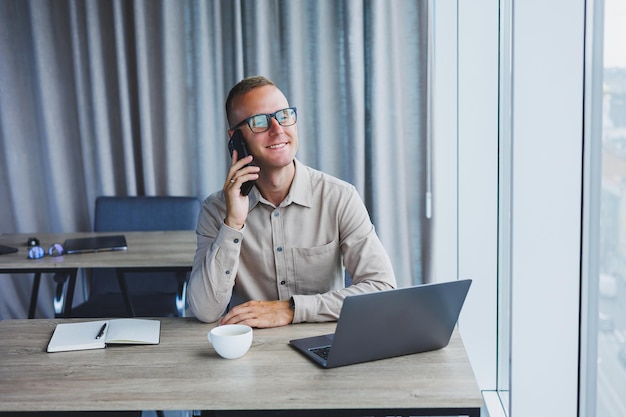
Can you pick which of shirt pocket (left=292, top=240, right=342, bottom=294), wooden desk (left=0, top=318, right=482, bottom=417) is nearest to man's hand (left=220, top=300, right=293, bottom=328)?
wooden desk (left=0, top=318, right=482, bottom=417)

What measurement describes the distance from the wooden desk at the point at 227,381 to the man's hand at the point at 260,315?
0.07m

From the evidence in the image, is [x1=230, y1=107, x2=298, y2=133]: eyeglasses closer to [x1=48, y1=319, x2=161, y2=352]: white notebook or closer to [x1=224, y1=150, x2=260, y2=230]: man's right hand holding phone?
[x1=224, y1=150, x2=260, y2=230]: man's right hand holding phone

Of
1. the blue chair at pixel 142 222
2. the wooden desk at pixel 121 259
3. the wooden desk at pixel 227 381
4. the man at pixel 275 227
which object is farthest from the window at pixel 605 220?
the blue chair at pixel 142 222

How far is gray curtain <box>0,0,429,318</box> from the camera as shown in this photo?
3.84 m

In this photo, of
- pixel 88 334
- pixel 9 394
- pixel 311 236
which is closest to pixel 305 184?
pixel 311 236

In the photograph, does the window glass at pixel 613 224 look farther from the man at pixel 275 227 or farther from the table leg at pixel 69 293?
the table leg at pixel 69 293

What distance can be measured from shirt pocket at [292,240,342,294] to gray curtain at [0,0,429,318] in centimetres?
170

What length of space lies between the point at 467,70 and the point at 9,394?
7.69 ft

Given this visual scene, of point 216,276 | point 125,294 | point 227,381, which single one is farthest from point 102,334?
point 125,294

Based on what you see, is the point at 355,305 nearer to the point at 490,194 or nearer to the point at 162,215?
the point at 490,194

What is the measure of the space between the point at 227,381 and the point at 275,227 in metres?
0.76

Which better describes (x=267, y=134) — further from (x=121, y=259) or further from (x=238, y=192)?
(x=121, y=259)

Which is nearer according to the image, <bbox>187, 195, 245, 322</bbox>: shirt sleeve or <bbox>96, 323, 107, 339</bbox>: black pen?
<bbox>96, 323, 107, 339</bbox>: black pen

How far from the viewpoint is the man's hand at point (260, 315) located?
1842 mm
